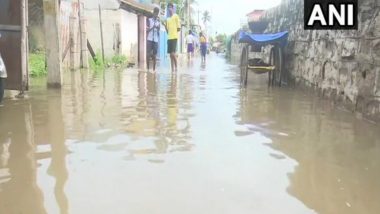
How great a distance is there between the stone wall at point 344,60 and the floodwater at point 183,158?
308 millimetres

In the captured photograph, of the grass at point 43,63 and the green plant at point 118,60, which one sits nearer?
the grass at point 43,63

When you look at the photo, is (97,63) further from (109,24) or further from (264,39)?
(264,39)

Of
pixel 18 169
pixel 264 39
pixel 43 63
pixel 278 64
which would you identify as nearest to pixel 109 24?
pixel 43 63

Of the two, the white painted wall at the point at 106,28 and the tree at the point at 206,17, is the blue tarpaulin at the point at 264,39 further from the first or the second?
the tree at the point at 206,17

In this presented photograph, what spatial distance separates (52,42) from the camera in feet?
27.4

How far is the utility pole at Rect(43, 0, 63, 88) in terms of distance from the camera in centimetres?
823

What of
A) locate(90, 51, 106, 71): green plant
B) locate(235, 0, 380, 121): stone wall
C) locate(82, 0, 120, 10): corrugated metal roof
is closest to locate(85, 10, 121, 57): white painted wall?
locate(82, 0, 120, 10): corrugated metal roof

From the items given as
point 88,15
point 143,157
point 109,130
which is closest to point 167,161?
point 143,157

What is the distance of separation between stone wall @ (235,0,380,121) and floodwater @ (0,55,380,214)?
1.01 ft

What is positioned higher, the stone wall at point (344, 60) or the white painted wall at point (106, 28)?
the white painted wall at point (106, 28)

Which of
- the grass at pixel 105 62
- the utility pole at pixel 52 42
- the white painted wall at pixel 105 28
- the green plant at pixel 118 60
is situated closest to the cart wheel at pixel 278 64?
the utility pole at pixel 52 42

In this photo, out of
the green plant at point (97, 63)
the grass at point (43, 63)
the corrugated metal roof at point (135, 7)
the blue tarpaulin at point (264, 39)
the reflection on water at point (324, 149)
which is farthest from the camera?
the corrugated metal roof at point (135, 7)

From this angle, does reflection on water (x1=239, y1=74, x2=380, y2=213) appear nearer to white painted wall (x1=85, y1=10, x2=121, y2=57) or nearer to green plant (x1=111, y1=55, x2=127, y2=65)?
green plant (x1=111, y1=55, x2=127, y2=65)

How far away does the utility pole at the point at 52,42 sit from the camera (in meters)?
8.23
